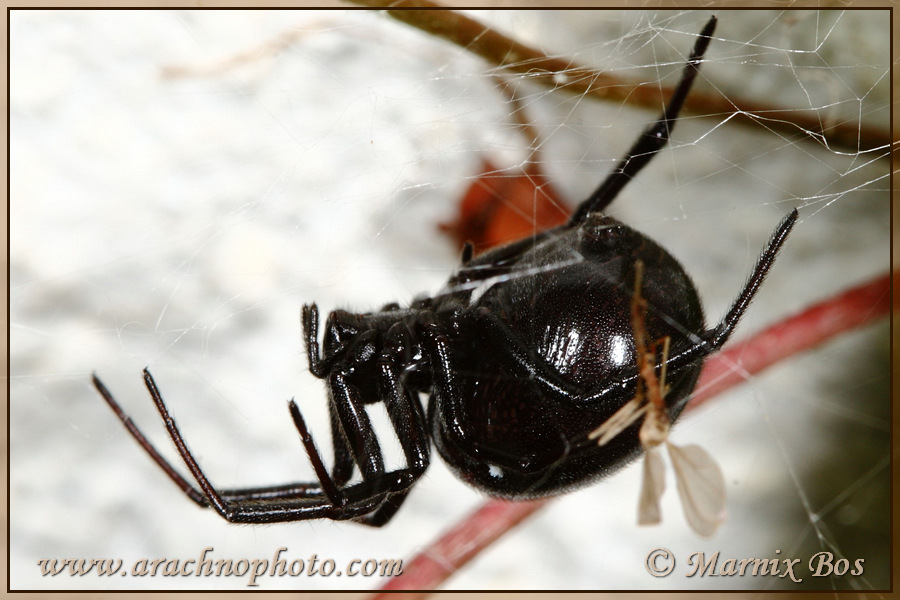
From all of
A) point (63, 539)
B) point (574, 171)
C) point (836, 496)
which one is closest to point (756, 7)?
point (574, 171)

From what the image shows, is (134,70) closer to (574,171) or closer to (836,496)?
(574,171)

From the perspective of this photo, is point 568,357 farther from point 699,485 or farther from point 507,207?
point 507,207

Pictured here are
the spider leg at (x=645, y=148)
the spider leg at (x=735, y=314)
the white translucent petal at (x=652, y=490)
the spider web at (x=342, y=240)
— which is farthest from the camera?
the spider web at (x=342, y=240)

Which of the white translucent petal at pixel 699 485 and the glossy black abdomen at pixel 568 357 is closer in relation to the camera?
the white translucent petal at pixel 699 485

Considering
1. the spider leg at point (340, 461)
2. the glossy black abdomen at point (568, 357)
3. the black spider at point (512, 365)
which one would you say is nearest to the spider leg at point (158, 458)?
the black spider at point (512, 365)

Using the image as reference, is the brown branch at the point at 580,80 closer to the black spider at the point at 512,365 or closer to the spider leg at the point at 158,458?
the black spider at the point at 512,365

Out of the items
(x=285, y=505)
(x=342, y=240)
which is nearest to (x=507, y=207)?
(x=342, y=240)
